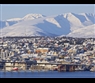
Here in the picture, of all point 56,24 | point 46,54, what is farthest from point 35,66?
point 56,24

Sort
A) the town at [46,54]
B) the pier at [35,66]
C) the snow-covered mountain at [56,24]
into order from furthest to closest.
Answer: the snow-covered mountain at [56,24] < the town at [46,54] < the pier at [35,66]

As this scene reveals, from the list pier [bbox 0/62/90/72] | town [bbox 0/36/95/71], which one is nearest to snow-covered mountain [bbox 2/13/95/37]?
town [bbox 0/36/95/71]

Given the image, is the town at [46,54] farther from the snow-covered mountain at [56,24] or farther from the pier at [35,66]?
the snow-covered mountain at [56,24]

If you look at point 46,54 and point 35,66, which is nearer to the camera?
Result: point 35,66

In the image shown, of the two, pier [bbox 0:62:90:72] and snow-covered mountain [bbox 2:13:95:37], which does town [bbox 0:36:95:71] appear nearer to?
pier [bbox 0:62:90:72]

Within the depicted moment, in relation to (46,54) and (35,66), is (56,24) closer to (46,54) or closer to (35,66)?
(46,54)

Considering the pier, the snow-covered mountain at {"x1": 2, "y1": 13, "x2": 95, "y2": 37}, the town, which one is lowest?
the pier

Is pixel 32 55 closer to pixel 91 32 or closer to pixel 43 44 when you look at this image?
pixel 43 44

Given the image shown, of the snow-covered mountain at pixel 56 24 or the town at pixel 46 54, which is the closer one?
the town at pixel 46 54

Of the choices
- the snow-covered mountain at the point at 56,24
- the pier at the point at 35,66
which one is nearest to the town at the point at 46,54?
the pier at the point at 35,66
